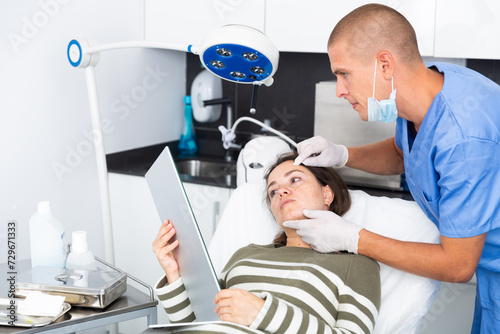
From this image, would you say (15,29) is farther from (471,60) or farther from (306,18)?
(471,60)

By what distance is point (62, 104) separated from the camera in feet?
7.45

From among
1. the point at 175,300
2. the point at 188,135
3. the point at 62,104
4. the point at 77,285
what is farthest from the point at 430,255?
the point at 188,135

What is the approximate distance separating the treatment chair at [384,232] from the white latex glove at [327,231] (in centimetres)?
17

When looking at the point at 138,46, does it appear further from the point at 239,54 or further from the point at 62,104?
the point at 62,104

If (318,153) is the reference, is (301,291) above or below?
below

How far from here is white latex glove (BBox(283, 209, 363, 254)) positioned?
150cm

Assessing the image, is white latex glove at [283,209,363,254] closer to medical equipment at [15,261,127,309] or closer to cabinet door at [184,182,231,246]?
medical equipment at [15,261,127,309]

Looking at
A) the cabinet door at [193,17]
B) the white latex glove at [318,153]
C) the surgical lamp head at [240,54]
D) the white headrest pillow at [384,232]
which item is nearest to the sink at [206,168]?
the cabinet door at [193,17]

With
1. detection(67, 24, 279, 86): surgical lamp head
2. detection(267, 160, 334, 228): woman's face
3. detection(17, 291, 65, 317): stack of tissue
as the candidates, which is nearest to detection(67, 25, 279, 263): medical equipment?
detection(67, 24, 279, 86): surgical lamp head

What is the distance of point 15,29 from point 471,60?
5.40 feet

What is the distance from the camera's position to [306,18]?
2.25 m

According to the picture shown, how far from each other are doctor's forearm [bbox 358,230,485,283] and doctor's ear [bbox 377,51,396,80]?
15.1 inches

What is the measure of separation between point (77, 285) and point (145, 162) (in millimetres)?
1328

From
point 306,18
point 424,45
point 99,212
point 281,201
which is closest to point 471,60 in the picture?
point 424,45
